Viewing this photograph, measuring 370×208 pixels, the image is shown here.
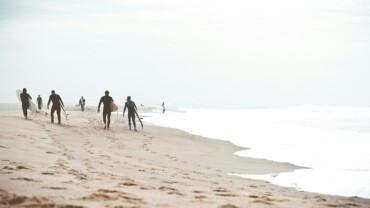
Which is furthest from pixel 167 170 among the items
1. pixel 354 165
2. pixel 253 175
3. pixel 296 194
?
pixel 354 165

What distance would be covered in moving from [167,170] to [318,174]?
4262 mm

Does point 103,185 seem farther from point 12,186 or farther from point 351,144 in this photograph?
point 351,144

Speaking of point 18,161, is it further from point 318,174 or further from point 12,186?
point 318,174

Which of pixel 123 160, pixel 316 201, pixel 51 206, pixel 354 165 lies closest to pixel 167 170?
pixel 123 160

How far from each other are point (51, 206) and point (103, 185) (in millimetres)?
1420

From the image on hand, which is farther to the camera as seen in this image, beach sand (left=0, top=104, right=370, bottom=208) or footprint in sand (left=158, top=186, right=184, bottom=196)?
footprint in sand (left=158, top=186, right=184, bottom=196)

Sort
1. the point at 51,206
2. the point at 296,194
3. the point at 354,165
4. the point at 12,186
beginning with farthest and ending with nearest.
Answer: the point at 354,165 < the point at 296,194 < the point at 12,186 < the point at 51,206

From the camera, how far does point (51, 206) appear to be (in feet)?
13.5

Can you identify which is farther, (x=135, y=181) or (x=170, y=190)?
(x=135, y=181)

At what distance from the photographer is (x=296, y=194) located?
6.87 metres

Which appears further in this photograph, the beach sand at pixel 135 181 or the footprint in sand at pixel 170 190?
the footprint in sand at pixel 170 190

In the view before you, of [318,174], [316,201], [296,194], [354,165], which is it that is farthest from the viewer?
[354,165]

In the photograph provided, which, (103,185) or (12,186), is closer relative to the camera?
(12,186)

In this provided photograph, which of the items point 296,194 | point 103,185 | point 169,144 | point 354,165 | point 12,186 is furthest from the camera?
point 169,144
